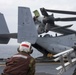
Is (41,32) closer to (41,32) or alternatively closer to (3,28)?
(41,32)

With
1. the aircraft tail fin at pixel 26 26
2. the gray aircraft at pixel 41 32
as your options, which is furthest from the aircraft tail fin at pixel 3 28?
the aircraft tail fin at pixel 26 26

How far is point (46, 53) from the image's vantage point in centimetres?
3856

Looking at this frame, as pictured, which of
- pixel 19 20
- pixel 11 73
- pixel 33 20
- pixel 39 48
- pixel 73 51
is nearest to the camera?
pixel 11 73

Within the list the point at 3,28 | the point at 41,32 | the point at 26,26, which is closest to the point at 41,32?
the point at 41,32

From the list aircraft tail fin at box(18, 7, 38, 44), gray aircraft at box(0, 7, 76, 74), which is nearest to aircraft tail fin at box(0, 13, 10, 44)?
gray aircraft at box(0, 7, 76, 74)

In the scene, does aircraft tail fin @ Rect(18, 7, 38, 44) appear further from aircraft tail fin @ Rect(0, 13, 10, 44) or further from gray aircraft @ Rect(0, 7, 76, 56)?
aircraft tail fin @ Rect(0, 13, 10, 44)

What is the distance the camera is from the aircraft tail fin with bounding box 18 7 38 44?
3378 cm

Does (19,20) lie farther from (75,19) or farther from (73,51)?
(73,51)

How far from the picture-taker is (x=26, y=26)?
3434 centimetres

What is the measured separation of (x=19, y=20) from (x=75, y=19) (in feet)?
22.2

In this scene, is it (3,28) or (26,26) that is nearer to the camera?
(26,26)

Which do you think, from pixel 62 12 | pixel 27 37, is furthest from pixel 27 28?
pixel 62 12

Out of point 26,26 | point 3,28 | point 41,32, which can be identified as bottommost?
point 3,28

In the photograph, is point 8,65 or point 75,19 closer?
point 8,65
